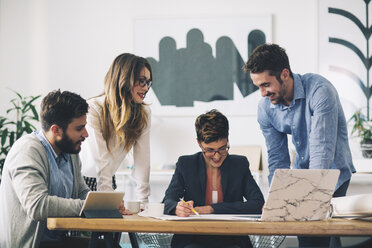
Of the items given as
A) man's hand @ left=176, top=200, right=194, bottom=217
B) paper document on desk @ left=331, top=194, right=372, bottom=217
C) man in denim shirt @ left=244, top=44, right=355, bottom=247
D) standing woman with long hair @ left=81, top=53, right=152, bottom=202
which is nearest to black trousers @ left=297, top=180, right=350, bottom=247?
man in denim shirt @ left=244, top=44, right=355, bottom=247

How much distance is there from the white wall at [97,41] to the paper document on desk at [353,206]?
107 inches

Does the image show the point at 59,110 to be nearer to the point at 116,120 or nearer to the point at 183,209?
the point at 116,120

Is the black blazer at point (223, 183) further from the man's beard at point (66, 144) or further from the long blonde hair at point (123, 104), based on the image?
the man's beard at point (66, 144)

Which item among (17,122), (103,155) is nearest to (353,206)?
(103,155)

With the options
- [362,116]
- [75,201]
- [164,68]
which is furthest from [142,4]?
[75,201]

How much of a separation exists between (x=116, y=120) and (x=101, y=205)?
731 millimetres

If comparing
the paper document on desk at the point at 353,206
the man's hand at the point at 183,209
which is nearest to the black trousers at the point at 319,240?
the paper document on desk at the point at 353,206

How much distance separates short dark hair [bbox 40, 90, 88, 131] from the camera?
79.1 inches

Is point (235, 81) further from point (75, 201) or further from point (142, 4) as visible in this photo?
point (75, 201)

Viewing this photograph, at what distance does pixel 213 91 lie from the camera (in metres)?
4.53

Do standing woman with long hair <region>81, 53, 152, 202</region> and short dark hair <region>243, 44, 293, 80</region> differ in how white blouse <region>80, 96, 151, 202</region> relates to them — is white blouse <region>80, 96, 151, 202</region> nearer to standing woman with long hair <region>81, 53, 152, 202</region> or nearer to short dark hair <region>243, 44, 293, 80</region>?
standing woman with long hair <region>81, 53, 152, 202</region>

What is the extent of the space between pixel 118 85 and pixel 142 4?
2425 mm

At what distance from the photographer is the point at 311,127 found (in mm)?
2109

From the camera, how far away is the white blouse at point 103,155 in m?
2.41
